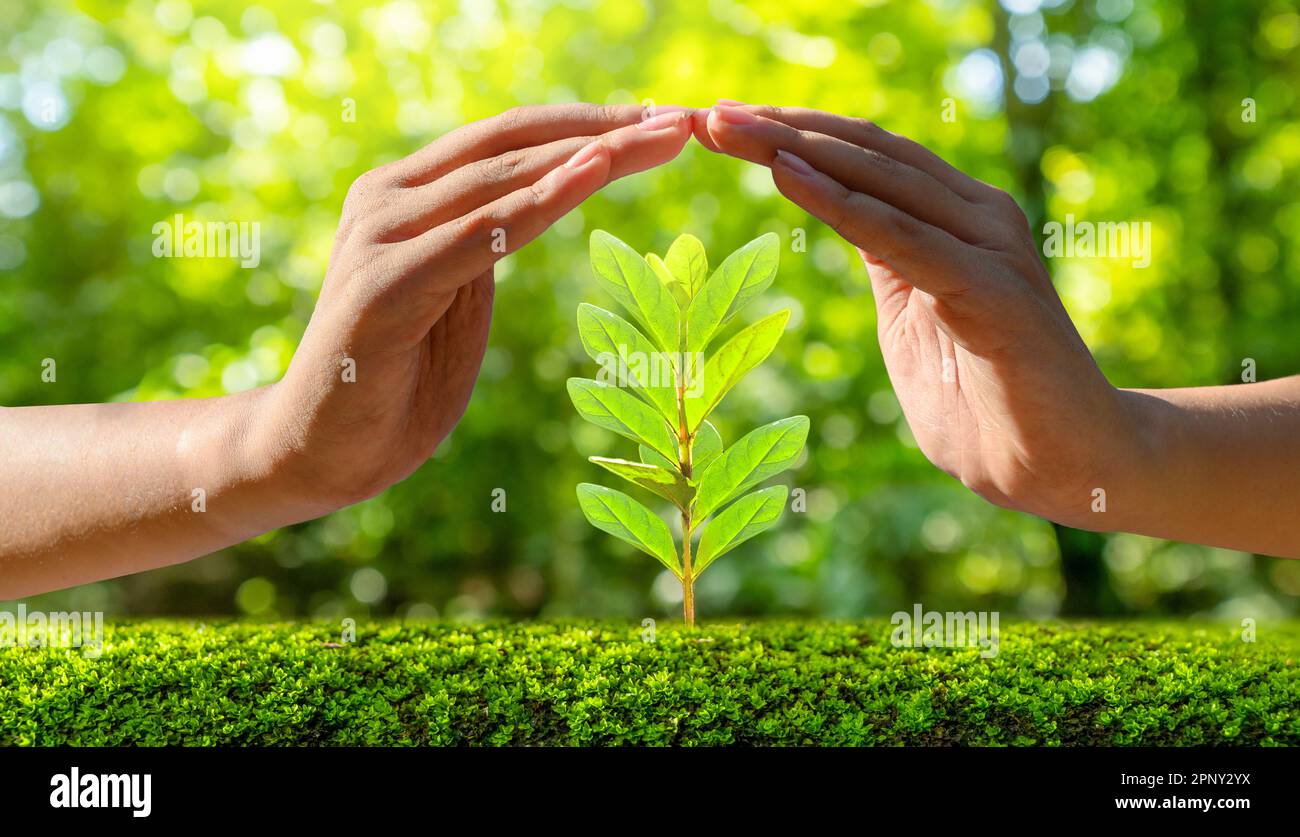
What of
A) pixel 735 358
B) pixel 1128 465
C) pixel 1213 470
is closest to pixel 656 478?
pixel 735 358

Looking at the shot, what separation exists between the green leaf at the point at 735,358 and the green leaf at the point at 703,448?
0.03m

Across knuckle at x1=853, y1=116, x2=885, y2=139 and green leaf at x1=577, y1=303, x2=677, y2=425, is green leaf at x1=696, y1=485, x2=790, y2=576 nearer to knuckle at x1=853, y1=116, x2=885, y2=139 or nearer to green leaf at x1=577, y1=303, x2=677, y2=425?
green leaf at x1=577, y1=303, x2=677, y2=425

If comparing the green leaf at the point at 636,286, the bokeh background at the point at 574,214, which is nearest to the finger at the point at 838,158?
the green leaf at the point at 636,286

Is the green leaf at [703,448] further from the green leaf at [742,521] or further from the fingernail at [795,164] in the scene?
the fingernail at [795,164]

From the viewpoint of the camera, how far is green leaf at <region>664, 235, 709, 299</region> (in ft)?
3.17

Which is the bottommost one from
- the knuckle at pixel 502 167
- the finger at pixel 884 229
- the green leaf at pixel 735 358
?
the green leaf at pixel 735 358

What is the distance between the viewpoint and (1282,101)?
10.8ft

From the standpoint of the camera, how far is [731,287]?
95cm

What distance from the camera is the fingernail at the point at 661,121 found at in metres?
0.77

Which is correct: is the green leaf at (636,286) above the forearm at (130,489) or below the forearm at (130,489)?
above

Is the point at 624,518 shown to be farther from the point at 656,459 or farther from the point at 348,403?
the point at 348,403

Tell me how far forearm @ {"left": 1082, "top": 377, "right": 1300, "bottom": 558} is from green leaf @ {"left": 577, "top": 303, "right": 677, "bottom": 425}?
47cm
